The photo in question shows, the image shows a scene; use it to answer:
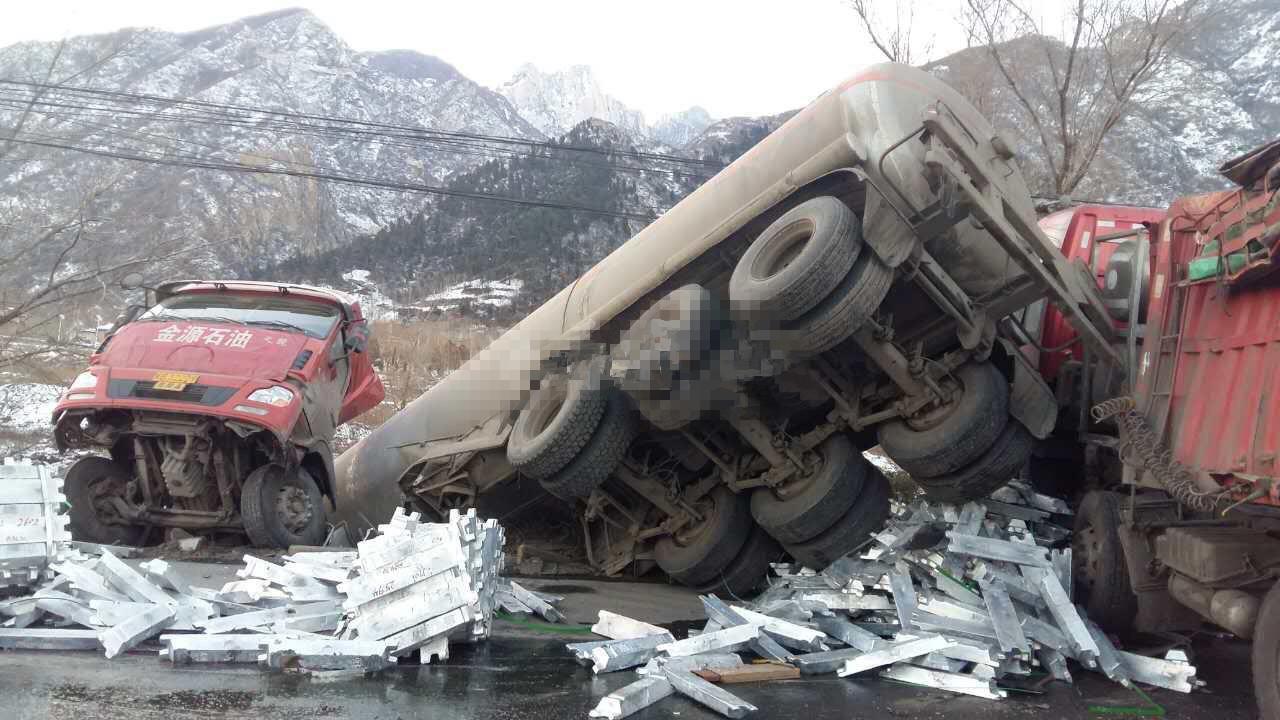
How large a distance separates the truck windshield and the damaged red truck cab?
0.09 ft

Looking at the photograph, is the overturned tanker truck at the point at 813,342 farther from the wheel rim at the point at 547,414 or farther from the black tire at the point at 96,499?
the black tire at the point at 96,499

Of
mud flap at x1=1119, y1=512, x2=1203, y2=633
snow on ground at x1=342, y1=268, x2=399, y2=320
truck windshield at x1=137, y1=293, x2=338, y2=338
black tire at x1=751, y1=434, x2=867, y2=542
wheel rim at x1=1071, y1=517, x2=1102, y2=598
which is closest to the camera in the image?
mud flap at x1=1119, y1=512, x2=1203, y2=633

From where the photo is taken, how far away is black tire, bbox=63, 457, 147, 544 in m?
7.65

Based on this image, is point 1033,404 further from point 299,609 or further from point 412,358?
point 412,358

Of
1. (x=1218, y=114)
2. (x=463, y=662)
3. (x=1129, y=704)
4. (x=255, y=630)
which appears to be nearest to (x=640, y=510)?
(x=463, y=662)

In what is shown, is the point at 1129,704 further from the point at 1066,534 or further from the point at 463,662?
the point at 463,662

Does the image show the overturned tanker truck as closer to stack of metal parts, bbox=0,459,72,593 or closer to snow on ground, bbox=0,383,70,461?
stack of metal parts, bbox=0,459,72,593

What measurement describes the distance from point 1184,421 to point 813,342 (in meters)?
1.94

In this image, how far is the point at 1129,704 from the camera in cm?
474

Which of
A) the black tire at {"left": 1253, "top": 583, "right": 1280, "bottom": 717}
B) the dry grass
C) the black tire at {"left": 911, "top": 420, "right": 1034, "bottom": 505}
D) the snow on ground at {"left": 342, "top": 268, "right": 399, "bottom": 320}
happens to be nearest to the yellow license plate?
the black tire at {"left": 911, "top": 420, "right": 1034, "bottom": 505}

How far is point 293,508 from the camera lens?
789 centimetres

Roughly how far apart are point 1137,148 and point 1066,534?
4232 centimetres

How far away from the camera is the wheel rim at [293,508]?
7789 mm

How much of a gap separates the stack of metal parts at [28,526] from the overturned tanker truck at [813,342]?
2836 millimetres
